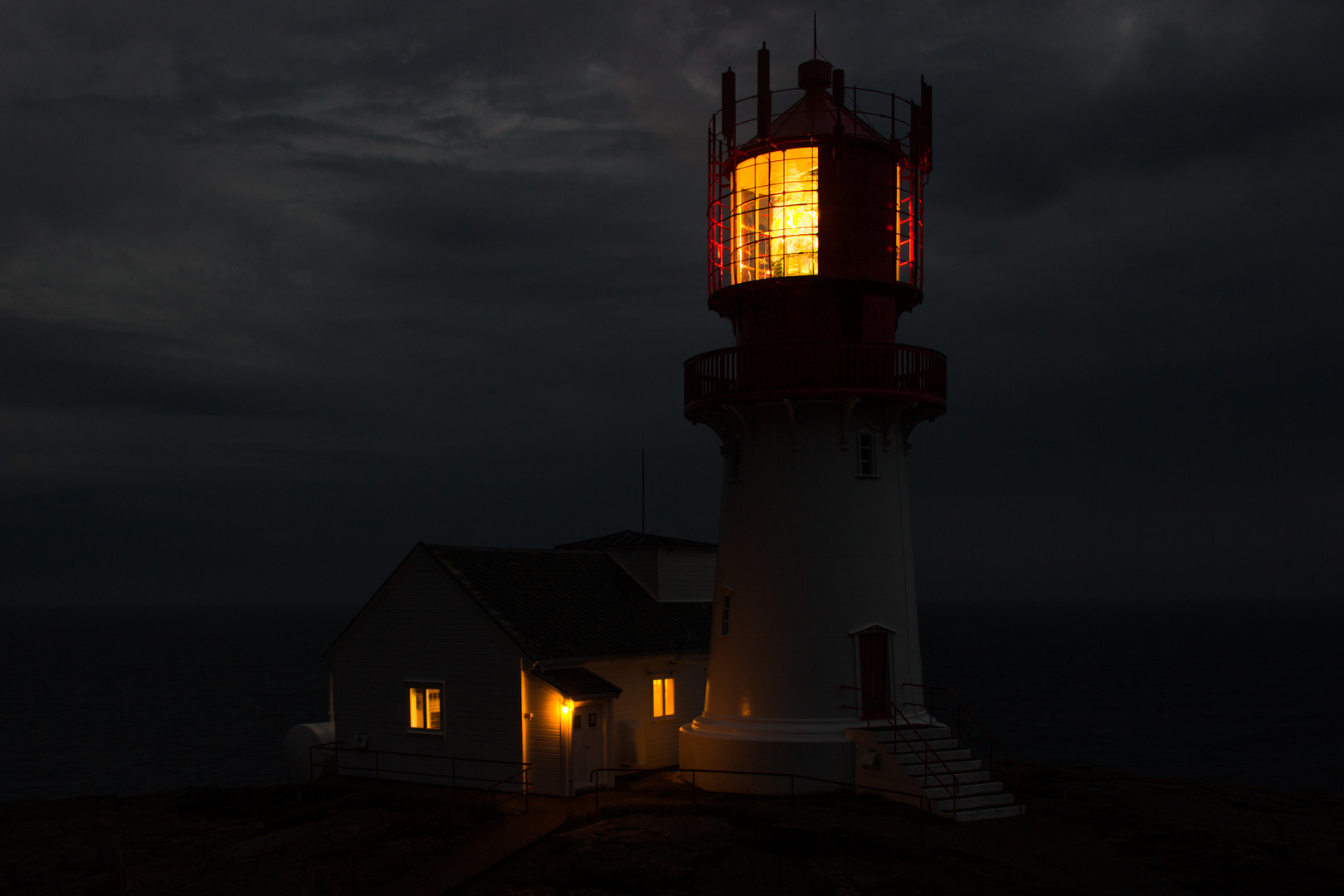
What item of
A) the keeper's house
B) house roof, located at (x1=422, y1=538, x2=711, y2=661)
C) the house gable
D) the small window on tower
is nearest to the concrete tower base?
the small window on tower

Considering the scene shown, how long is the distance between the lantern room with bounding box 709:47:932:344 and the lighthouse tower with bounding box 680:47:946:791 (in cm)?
3

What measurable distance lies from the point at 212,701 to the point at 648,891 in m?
75.7

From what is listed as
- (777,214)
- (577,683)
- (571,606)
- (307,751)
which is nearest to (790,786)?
(577,683)

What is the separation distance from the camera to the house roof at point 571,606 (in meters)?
26.7

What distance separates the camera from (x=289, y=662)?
126 metres

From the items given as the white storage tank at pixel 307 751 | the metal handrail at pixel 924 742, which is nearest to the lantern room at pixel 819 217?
the metal handrail at pixel 924 742

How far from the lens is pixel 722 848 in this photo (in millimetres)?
19578

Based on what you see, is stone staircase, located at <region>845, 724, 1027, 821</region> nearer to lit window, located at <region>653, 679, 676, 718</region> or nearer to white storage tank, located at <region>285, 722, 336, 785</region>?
lit window, located at <region>653, 679, 676, 718</region>

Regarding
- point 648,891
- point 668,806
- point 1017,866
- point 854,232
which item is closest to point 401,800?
point 668,806

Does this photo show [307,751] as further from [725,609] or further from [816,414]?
[816,414]

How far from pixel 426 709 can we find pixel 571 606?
14.0ft

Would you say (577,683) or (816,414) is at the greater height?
(816,414)

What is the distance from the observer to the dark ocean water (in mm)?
55844

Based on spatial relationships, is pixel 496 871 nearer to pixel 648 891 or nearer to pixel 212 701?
pixel 648 891
